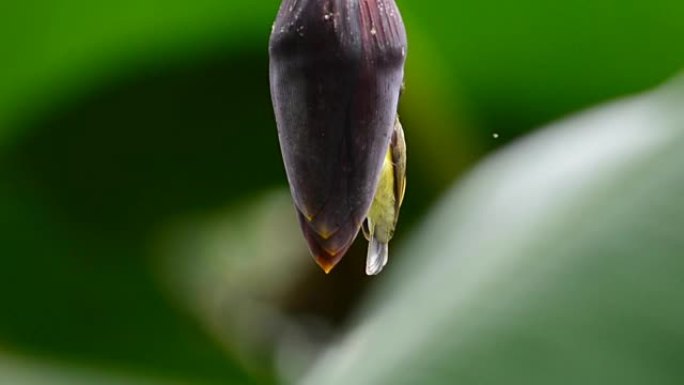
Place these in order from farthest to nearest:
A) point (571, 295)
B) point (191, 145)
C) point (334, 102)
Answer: point (191, 145) → point (571, 295) → point (334, 102)

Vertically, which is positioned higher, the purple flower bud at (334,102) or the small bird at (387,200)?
the purple flower bud at (334,102)

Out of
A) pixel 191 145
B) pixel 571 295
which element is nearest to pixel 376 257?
pixel 571 295

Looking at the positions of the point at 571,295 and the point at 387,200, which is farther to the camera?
the point at 571,295

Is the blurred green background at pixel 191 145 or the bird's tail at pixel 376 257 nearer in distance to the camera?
the bird's tail at pixel 376 257

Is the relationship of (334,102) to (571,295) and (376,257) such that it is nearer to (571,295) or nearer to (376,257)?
(376,257)

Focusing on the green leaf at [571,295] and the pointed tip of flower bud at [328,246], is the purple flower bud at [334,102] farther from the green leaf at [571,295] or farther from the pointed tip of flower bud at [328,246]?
the green leaf at [571,295]

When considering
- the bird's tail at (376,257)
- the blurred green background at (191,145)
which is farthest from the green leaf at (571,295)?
the bird's tail at (376,257)

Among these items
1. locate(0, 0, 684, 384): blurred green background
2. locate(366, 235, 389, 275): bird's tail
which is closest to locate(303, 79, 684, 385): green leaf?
locate(0, 0, 684, 384): blurred green background
